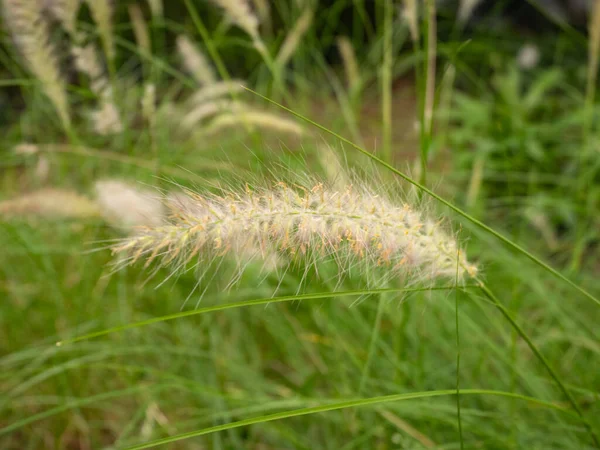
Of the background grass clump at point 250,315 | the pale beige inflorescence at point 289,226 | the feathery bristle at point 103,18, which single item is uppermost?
the feathery bristle at point 103,18

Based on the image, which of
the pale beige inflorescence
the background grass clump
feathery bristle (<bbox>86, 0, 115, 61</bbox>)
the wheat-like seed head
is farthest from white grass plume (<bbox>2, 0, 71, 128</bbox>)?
the pale beige inflorescence

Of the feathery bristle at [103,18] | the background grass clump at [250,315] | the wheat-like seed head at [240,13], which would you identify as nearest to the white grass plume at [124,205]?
the background grass clump at [250,315]

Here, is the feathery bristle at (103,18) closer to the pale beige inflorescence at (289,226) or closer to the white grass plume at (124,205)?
the white grass plume at (124,205)

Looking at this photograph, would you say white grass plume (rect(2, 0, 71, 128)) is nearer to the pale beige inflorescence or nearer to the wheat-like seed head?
the wheat-like seed head

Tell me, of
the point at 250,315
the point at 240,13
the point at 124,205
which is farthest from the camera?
the point at 250,315

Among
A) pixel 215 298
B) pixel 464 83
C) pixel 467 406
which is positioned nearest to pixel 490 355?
pixel 467 406

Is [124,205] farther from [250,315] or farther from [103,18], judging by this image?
[250,315]

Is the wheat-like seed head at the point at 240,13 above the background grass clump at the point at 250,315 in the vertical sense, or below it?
above

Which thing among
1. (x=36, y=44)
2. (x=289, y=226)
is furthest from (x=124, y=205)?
(x=289, y=226)

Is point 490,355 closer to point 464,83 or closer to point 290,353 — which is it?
point 290,353
